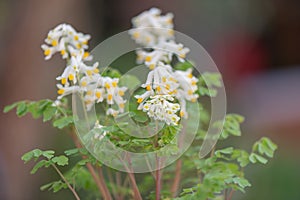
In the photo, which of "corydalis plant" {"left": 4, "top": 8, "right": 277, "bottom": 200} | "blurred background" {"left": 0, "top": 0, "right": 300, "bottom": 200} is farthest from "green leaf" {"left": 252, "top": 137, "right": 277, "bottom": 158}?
"blurred background" {"left": 0, "top": 0, "right": 300, "bottom": 200}

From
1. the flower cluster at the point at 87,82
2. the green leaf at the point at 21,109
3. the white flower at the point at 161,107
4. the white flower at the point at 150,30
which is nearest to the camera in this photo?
the white flower at the point at 161,107

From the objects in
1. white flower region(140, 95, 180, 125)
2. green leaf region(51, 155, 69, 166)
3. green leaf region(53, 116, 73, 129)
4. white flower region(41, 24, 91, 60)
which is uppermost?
white flower region(41, 24, 91, 60)

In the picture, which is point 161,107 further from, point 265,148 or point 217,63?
point 217,63

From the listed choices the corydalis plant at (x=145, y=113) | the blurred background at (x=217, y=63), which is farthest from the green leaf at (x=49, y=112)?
the blurred background at (x=217, y=63)

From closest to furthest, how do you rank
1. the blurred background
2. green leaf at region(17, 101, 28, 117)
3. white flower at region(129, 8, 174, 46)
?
green leaf at region(17, 101, 28, 117) < white flower at region(129, 8, 174, 46) < the blurred background

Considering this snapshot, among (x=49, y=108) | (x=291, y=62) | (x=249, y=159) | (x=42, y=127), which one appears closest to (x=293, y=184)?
(x=42, y=127)

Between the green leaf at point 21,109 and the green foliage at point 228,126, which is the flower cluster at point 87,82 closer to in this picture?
the green leaf at point 21,109

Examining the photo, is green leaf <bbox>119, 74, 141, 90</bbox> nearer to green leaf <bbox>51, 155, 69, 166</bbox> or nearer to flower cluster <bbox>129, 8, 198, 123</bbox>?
flower cluster <bbox>129, 8, 198, 123</bbox>
